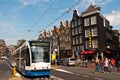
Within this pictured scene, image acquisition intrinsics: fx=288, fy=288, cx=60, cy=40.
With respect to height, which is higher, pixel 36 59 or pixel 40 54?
pixel 40 54

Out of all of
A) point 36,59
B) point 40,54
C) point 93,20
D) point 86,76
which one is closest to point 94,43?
point 93,20

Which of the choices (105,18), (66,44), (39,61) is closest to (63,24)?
(66,44)

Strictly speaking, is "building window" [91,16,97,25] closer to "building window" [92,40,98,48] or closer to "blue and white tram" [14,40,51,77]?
"building window" [92,40,98,48]

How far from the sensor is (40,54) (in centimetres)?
2431

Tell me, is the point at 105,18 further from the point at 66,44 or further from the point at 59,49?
the point at 59,49

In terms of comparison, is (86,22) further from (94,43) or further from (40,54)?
(40,54)

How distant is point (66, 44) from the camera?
3378 inches

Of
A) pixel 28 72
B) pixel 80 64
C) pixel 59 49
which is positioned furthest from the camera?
pixel 59 49

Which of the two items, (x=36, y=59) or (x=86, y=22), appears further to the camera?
(x=86, y=22)

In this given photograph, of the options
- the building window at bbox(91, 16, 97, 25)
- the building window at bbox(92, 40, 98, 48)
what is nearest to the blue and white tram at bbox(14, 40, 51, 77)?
the building window at bbox(92, 40, 98, 48)

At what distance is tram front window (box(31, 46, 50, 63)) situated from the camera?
2402 cm

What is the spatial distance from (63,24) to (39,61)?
66221mm

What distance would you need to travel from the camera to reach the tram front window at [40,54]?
24.0 meters

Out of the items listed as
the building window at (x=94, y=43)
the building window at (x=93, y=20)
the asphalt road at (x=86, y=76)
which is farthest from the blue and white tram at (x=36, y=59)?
the building window at (x=93, y=20)
